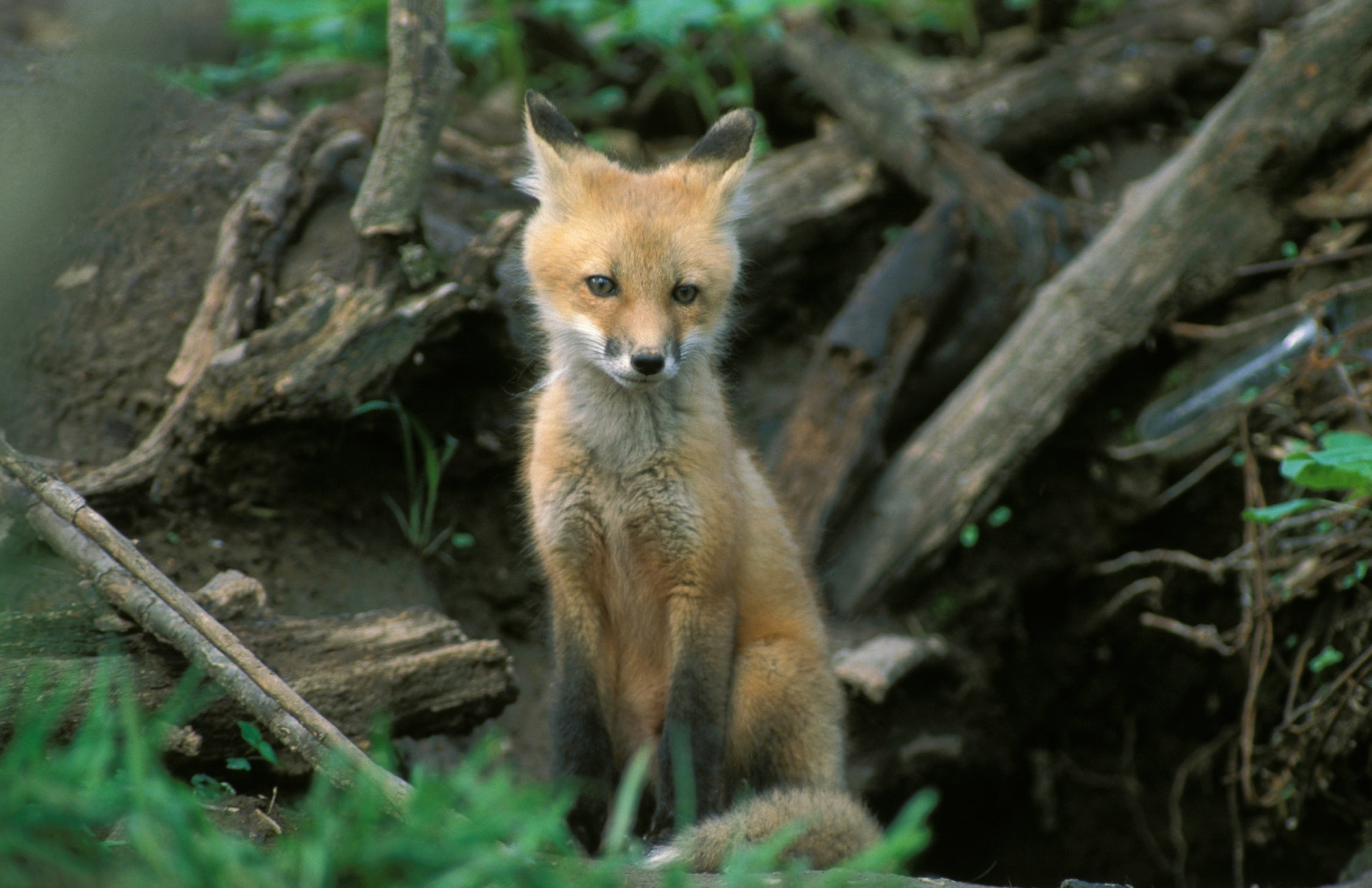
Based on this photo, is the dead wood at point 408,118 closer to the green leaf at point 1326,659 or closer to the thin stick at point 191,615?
the thin stick at point 191,615

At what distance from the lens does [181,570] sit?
3717mm

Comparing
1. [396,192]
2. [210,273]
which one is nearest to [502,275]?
[396,192]

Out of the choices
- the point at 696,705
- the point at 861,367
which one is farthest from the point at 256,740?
the point at 861,367

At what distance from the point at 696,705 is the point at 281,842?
5.52 feet

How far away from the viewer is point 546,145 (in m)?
3.52

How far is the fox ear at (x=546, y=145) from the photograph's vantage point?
11.5 feet

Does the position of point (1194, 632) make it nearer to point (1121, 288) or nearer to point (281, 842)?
point (1121, 288)

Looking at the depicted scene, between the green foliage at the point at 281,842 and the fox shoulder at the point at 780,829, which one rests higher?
the green foliage at the point at 281,842

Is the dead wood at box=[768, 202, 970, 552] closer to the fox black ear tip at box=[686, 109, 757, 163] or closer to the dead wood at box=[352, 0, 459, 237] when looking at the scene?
the fox black ear tip at box=[686, 109, 757, 163]

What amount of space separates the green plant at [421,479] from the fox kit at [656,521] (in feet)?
3.24

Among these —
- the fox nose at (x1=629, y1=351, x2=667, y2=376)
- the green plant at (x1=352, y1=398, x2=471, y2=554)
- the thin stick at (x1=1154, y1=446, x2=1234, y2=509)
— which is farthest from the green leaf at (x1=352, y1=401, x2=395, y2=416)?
the thin stick at (x1=1154, y1=446, x2=1234, y2=509)

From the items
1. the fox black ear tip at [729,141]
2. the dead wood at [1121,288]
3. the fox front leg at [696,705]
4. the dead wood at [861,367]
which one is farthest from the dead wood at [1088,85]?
the fox front leg at [696,705]

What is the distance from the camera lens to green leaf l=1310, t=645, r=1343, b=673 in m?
4.08

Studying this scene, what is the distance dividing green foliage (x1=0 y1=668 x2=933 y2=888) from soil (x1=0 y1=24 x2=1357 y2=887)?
7.70 feet
